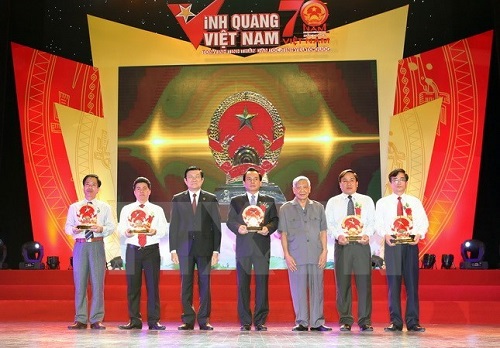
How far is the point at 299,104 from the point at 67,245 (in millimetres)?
3538

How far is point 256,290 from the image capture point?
19.5ft

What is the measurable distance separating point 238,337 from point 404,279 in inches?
61.9

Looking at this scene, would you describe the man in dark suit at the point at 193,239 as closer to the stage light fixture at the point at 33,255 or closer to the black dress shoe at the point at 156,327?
the black dress shoe at the point at 156,327

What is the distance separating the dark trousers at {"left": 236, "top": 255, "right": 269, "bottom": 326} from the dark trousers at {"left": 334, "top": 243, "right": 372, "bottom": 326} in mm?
632

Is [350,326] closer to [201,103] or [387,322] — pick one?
[387,322]

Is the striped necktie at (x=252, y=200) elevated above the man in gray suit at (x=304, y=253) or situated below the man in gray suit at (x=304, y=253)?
above

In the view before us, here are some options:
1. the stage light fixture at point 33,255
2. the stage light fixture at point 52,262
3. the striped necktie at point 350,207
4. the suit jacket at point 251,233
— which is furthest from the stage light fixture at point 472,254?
the stage light fixture at point 33,255

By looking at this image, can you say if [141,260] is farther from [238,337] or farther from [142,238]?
[238,337]

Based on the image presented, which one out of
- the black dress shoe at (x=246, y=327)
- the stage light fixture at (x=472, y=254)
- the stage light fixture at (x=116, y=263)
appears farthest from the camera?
the stage light fixture at (x=116, y=263)

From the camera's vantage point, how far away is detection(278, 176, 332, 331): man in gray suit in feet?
19.4

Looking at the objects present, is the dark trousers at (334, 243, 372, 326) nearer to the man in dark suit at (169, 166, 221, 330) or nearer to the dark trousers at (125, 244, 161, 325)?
the man in dark suit at (169, 166, 221, 330)

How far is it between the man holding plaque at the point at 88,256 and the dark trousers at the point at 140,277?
280 mm

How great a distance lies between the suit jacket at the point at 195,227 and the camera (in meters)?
6.09

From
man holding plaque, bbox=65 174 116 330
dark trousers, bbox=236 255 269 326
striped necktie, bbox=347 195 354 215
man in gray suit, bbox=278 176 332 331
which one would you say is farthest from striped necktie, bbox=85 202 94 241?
striped necktie, bbox=347 195 354 215
